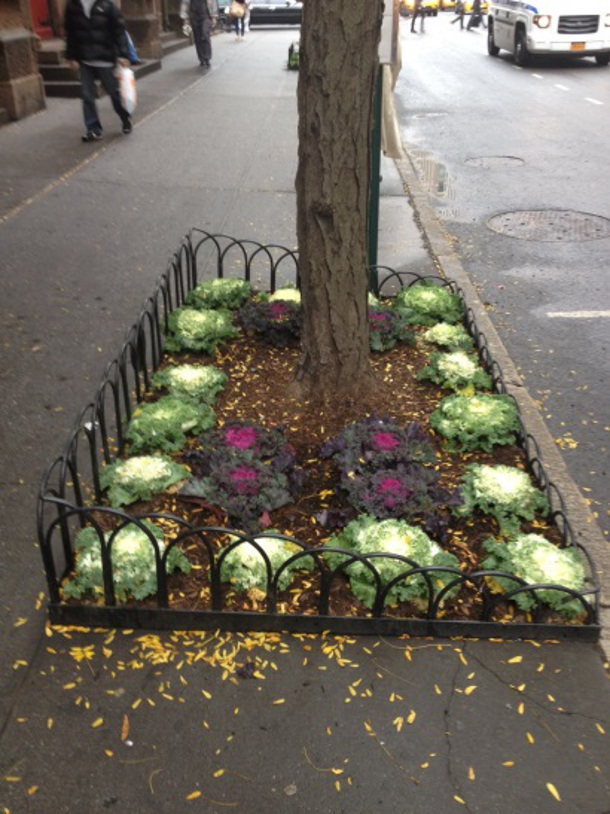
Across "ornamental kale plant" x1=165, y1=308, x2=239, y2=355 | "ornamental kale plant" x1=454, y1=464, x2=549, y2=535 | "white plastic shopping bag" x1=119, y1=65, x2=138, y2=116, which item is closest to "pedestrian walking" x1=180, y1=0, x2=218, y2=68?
"white plastic shopping bag" x1=119, y1=65, x2=138, y2=116

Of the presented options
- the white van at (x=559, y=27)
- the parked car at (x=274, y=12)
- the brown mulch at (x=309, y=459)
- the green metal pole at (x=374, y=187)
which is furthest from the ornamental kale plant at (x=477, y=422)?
the parked car at (x=274, y=12)

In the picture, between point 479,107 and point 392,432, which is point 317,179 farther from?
point 479,107

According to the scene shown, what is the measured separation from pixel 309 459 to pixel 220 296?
2.16m

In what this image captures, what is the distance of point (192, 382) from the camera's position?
4902 millimetres

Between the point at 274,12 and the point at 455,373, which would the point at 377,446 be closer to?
the point at 455,373

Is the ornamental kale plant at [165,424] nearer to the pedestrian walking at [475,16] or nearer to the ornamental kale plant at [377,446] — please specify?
the ornamental kale plant at [377,446]

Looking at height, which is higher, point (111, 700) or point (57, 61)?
point (57, 61)

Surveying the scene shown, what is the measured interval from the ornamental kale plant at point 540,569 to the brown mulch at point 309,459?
104 millimetres

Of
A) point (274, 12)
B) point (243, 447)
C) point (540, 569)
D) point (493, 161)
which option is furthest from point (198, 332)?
point (274, 12)

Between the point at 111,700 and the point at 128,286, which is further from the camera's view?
the point at 128,286

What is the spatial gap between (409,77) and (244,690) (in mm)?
21428

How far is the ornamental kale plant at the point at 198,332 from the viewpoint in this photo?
217 inches

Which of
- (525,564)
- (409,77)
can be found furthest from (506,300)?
(409,77)

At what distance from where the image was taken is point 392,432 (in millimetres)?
4371
